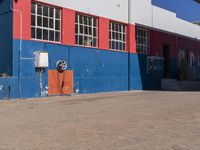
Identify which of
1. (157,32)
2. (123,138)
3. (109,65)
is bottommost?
(123,138)

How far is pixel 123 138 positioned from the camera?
7.97 meters

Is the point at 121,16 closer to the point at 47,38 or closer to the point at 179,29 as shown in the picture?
the point at 47,38

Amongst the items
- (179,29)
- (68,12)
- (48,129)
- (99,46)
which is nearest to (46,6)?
(68,12)

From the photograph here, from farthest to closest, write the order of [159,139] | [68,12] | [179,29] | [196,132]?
[179,29] < [68,12] < [196,132] < [159,139]

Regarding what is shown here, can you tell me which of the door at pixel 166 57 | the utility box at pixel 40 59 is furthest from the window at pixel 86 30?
the door at pixel 166 57

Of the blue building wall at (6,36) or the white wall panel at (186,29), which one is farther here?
the white wall panel at (186,29)

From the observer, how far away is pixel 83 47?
2305cm

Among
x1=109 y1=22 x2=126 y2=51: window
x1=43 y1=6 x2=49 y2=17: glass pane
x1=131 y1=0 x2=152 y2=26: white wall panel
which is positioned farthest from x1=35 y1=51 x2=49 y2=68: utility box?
x1=131 y1=0 x2=152 y2=26: white wall panel

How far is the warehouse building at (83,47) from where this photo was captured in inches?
750

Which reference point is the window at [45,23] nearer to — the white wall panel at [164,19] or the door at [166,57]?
the white wall panel at [164,19]

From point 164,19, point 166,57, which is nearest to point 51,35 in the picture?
point 164,19

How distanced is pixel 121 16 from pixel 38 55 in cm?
896

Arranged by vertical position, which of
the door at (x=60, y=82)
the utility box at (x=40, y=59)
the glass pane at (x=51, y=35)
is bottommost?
the door at (x=60, y=82)

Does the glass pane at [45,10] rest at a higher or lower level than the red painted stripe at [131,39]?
higher
